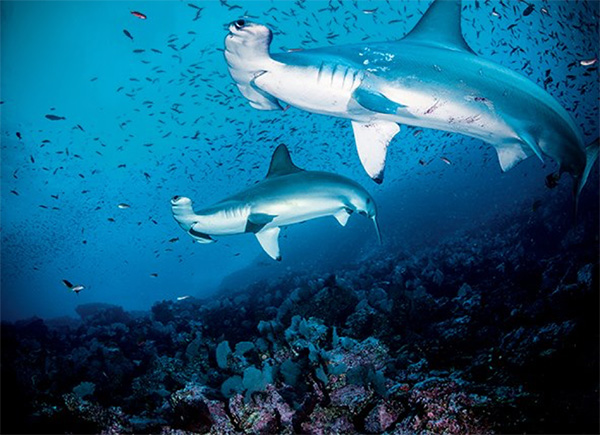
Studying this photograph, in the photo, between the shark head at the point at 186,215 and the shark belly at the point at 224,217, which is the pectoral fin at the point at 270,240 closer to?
the shark belly at the point at 224,217

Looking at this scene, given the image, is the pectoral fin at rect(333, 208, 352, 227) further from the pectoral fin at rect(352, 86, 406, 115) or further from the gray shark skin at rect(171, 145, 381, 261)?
the pectoral fin at rect(352, 86, 406, 115)

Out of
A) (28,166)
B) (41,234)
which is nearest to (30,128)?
(28,166)

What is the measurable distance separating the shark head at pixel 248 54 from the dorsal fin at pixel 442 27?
2.24m

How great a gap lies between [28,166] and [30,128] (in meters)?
7.18

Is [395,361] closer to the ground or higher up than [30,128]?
higher up

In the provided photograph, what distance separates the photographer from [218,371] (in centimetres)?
362

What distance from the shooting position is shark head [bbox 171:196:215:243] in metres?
3.66

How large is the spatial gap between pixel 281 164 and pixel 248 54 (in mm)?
2215

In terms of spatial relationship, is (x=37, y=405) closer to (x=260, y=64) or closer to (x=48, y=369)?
(x=48, y=369)

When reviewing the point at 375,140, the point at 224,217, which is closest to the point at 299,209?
the point at 224,217

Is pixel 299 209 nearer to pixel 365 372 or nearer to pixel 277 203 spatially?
pixel 277 203

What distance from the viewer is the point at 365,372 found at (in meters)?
2.67

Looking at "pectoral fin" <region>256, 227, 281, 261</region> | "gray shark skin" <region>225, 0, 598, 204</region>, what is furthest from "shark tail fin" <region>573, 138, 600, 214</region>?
"pectoral fin" <region>256, 227, 281, 261</region>

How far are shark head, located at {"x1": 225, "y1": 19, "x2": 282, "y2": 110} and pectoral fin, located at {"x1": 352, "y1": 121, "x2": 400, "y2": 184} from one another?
1.36 metres
